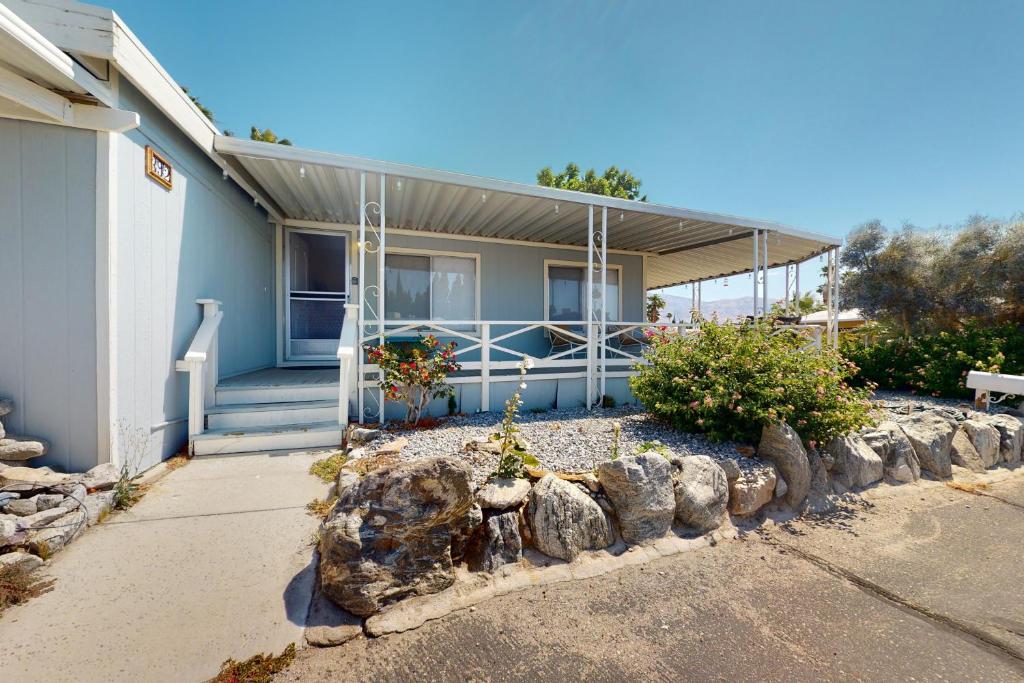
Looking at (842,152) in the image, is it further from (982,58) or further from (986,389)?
(986,389)

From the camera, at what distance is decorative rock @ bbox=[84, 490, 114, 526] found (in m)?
2.46

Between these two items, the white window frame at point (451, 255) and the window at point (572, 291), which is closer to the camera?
the white window frame at point (451, 255)

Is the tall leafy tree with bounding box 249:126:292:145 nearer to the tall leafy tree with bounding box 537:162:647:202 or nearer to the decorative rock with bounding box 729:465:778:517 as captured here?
the tall leafy tree with bounding box 537:162:647:202

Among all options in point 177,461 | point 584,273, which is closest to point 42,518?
point 177,461

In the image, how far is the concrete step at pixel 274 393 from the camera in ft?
13.6

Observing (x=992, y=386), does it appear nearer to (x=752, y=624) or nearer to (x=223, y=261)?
(x=752, y=624)

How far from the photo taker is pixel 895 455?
396 centimetres

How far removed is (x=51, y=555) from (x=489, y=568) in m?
2.45

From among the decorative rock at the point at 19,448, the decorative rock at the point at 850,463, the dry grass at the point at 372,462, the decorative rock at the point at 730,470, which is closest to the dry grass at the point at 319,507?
the dry grass at the point at 372,462

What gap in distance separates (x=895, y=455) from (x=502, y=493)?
4.29 metres

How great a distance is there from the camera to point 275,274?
20.6ft

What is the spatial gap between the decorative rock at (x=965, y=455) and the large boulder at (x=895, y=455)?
866 mm

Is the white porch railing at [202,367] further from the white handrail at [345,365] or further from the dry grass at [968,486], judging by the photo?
the dry grass at [968,486]

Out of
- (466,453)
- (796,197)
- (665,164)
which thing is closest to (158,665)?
(466,453)
